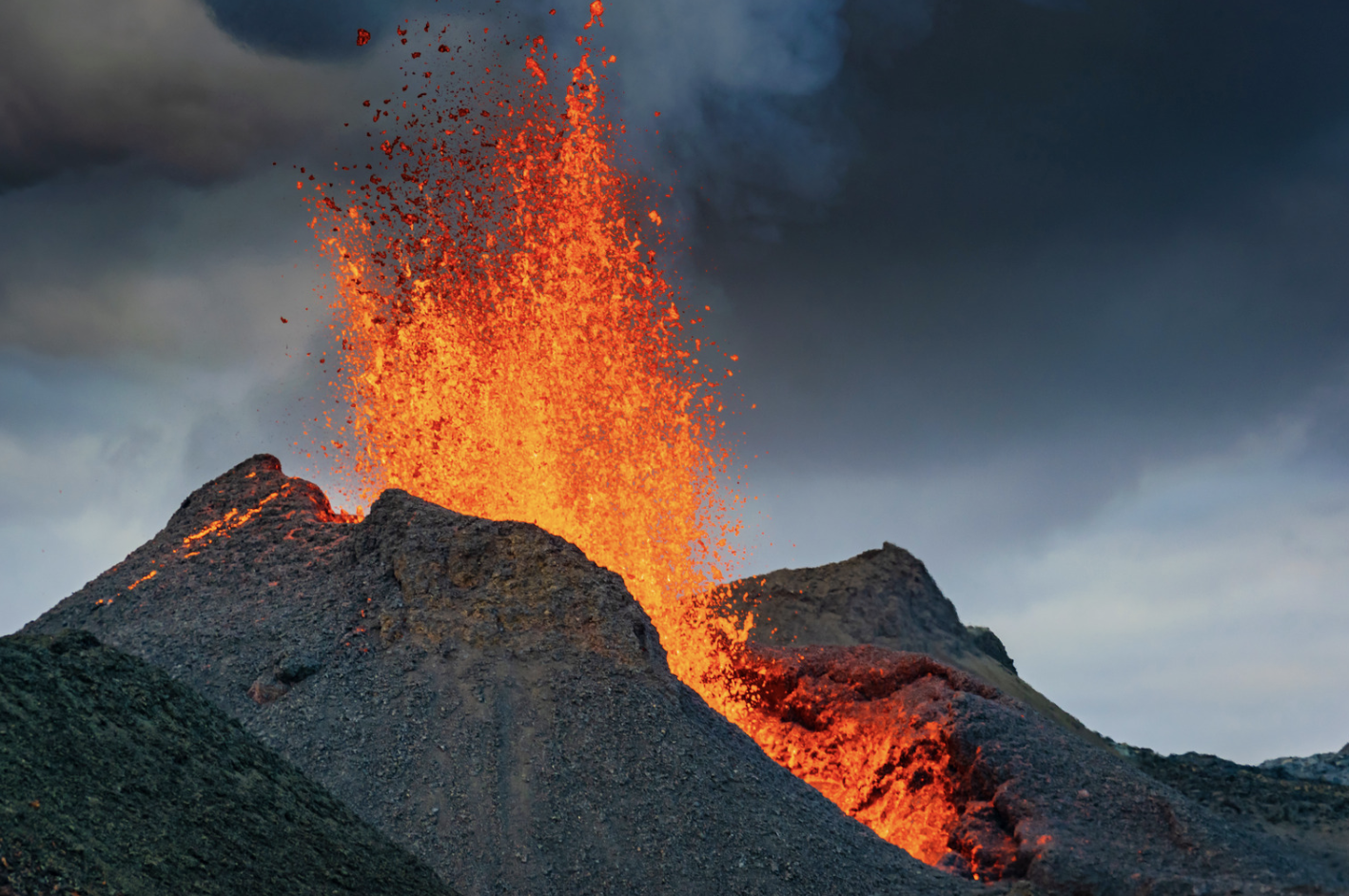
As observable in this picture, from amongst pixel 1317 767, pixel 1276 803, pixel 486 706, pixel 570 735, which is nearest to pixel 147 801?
pixel 486 706

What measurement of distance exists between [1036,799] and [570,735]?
345 inches

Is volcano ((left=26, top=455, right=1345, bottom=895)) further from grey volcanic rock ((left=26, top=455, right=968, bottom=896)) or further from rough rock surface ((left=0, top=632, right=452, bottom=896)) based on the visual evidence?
rough rock surface ((left=0, top=632, right=452, bottom=896))

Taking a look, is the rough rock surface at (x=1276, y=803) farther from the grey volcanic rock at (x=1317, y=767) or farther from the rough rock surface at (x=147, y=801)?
the rough rock surface at (x=147, y=801)

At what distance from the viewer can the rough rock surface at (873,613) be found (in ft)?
118

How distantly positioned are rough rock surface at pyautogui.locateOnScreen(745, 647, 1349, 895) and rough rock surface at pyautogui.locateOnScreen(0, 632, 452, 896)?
10.4 metres

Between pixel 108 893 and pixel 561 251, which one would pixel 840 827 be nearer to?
pixel 108 893

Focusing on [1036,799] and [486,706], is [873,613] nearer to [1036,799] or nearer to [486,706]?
[1036,799]

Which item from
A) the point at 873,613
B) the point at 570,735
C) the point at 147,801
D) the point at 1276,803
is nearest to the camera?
the point at 147,801

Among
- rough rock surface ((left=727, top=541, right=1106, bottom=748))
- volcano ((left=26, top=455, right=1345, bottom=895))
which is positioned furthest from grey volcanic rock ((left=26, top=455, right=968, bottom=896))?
rough rock surface ((left=727, top=541, right=1106, bottom=748))

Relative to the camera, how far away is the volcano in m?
12.1

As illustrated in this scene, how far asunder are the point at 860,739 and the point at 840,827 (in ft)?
20.1

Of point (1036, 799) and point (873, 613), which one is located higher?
point (873, 613)

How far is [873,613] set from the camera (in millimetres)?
37281

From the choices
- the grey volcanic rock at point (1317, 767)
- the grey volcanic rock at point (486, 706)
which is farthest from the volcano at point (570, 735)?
the grey volcanic rock at point (1317, 767)
